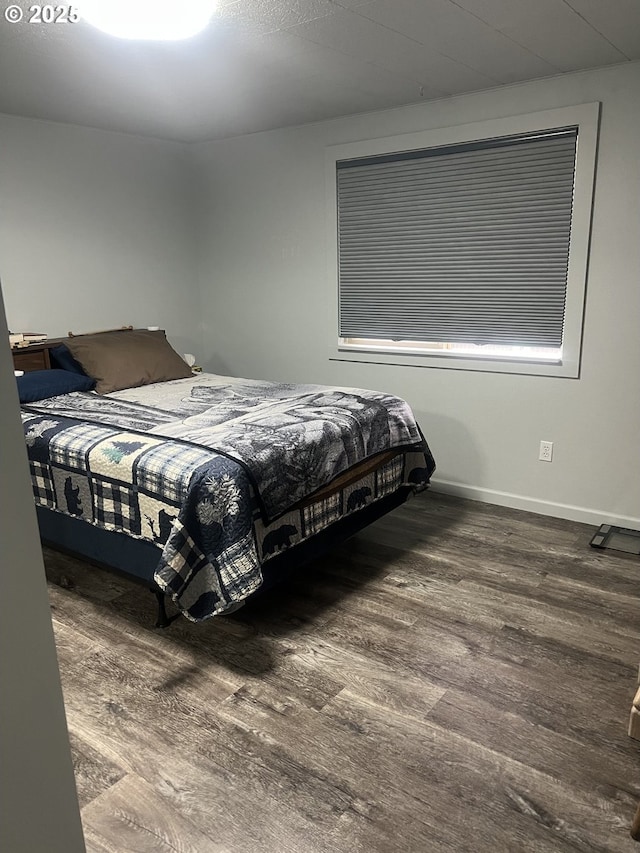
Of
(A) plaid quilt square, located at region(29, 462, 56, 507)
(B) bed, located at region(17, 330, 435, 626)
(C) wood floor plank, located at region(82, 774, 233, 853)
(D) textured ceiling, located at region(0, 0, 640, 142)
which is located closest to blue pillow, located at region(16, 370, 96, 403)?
(B) bed, located at region(17, 330, 435, 626)

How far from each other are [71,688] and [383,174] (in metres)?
3.25

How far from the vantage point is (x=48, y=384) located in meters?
3.44

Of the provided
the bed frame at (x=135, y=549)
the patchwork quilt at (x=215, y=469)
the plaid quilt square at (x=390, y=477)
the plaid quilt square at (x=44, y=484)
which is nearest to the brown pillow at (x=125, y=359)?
the patchwork quilt at (x=215, y=469)

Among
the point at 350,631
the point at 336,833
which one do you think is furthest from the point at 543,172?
the point at 336,833

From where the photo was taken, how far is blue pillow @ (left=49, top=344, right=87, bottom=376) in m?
3.75

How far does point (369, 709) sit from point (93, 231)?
11.7 ft

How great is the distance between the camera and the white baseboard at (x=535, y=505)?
136 inches

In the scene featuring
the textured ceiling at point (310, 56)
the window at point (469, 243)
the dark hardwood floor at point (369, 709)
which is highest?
the textured ceiling at point (310, 56)

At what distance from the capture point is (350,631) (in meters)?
2.55
